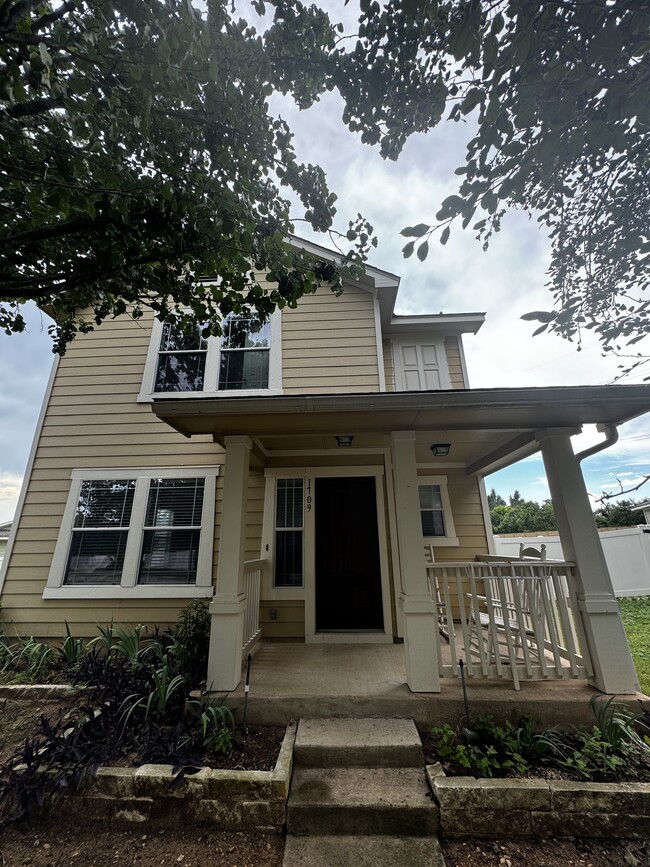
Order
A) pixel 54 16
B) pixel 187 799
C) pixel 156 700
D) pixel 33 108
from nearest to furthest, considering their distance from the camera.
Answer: pixel 187 799 → pixel 54 16 → pixel 33 108 → pixel 156 700

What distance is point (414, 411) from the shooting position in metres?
3.23

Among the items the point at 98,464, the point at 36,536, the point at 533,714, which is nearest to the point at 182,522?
the point at 98,464

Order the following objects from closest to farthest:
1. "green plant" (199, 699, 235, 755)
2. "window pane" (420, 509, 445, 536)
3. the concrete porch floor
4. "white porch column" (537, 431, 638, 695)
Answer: "green plant" (199, 699, 235, 755), the concrete porch floor, "white porch column" (537, 431, 638, 695), "window pane" (420, 509, 445, 536)

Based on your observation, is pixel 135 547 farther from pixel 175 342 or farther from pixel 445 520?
pixel 445 520

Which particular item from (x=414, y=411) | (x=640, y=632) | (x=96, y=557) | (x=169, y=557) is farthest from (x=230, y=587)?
(x=640, y=632)

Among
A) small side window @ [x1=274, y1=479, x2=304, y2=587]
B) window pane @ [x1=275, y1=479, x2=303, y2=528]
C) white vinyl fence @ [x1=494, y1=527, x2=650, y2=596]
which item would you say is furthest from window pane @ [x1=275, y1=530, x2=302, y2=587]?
white vinyl fence @ [x1=494, y1=527, x2=650, y2=596]

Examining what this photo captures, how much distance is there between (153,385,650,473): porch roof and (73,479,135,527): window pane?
2328mm

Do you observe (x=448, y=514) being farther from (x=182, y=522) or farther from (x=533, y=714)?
(x=182, y=522)

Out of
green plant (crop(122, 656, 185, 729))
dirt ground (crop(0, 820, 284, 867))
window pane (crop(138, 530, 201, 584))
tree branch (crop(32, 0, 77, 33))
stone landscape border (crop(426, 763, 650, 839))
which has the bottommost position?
dirt ground (crop(0, 820, 284, 867))

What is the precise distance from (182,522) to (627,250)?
5.55 metres

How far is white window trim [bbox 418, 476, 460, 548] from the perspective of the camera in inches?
208

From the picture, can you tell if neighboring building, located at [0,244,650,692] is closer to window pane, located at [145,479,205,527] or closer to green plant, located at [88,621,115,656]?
window pane, located at [145,479,205,527]

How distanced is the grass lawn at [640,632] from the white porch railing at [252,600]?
4175 millimetres

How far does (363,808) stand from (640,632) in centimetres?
638
